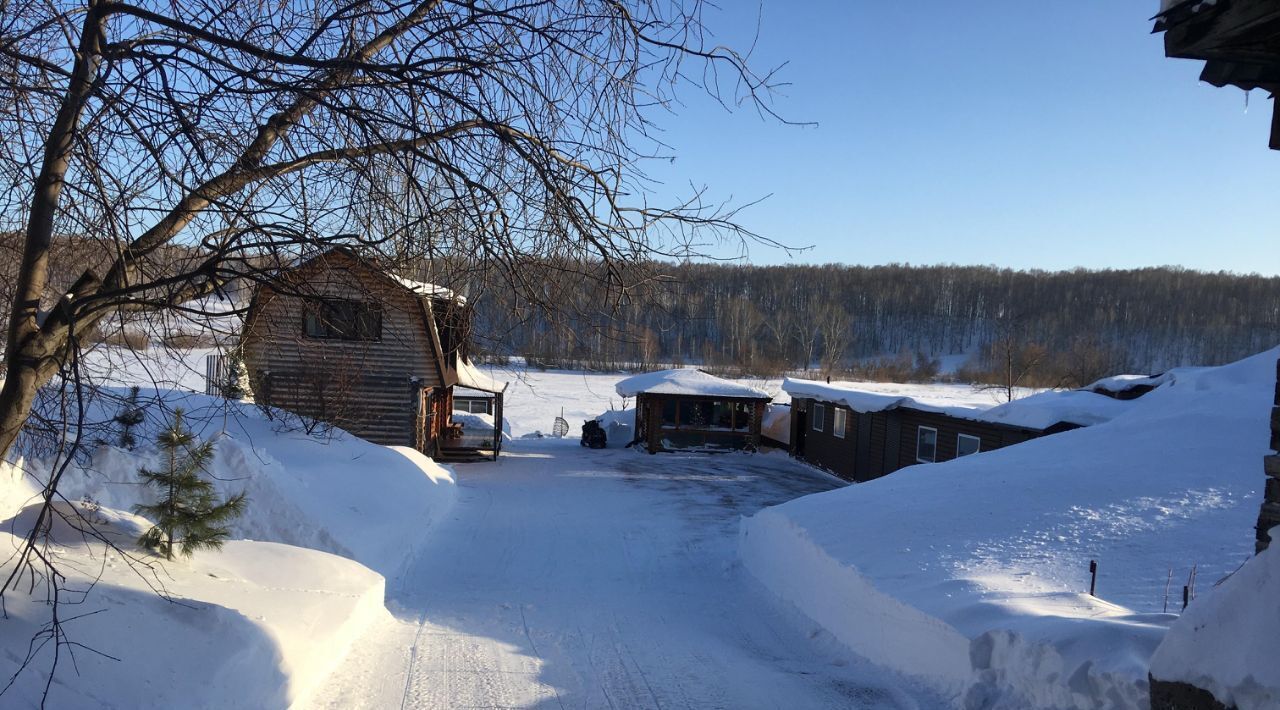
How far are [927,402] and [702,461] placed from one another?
8.38 m

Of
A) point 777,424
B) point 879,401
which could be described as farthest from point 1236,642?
point 777,424

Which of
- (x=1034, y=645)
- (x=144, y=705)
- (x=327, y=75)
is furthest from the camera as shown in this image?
(x=1034, y=645)

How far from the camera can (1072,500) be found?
9.65 meters

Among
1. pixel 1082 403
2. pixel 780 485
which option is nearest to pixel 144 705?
pixel 1082 403

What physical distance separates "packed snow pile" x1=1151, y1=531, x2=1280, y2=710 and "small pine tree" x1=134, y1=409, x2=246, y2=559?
6208 millimetres

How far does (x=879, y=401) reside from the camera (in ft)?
74.0

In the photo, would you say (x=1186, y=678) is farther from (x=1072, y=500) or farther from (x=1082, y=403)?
(x=1082, y=403)

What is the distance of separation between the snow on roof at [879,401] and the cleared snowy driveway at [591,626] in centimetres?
621

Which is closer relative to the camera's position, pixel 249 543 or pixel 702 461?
pixel 249 543

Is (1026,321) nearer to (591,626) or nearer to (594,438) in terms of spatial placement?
(594,438)

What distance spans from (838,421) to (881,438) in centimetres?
289

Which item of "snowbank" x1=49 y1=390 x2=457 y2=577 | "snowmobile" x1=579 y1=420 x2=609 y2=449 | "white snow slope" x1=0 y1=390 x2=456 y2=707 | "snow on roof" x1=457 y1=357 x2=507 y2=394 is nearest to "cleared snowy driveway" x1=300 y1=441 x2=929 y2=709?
"white snow slope" x1=0 y1=390 x2=456 y2=707

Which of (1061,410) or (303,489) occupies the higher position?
(1061,410)

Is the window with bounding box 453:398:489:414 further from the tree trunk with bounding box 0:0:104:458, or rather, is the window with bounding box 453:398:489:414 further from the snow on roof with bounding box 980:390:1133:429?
the tree trunk with bounding box 0:0:104:458
